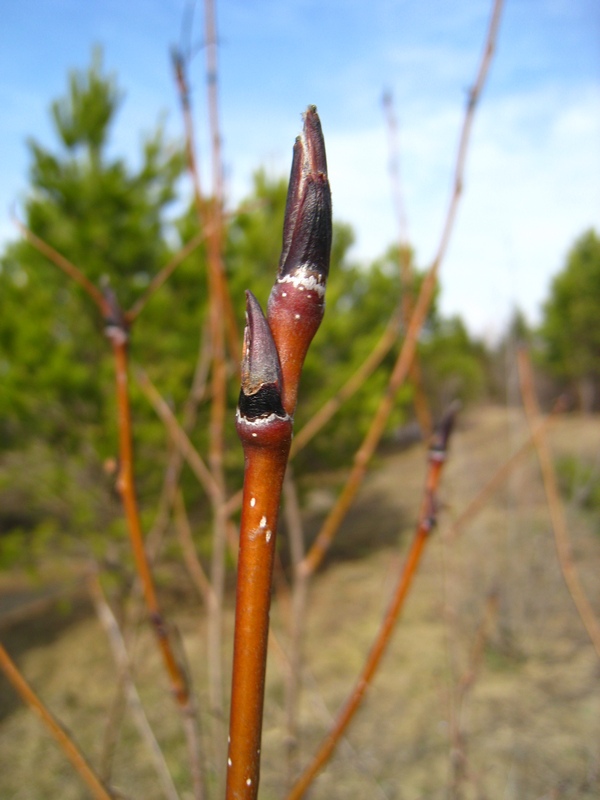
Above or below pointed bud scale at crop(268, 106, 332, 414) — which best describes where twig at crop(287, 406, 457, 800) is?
below

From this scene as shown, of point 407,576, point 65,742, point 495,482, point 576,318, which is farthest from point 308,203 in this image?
point 576,318

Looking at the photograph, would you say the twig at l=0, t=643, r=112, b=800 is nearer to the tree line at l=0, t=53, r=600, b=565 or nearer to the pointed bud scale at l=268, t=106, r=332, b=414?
the pointed bud scale at l=268, t=106, r=332, b=414

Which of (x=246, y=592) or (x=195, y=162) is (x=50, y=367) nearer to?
(x=195, y=162)

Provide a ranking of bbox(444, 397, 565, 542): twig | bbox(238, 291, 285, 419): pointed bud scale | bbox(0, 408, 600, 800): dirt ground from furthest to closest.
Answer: bbox(0, 408, 600, 800): dirt ground → bbox(444, 397, 565, 542): twig → bbox(238, 291, 285, 419): pointed bud scale

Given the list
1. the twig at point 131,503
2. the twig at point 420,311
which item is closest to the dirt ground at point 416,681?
the twig at point 420,311

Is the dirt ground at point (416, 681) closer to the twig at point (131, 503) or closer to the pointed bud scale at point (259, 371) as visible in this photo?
the twig at point (131, 503)

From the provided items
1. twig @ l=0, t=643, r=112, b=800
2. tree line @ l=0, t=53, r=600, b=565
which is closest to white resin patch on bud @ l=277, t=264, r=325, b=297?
twig @ l=0, t=643, r=112, b=800
